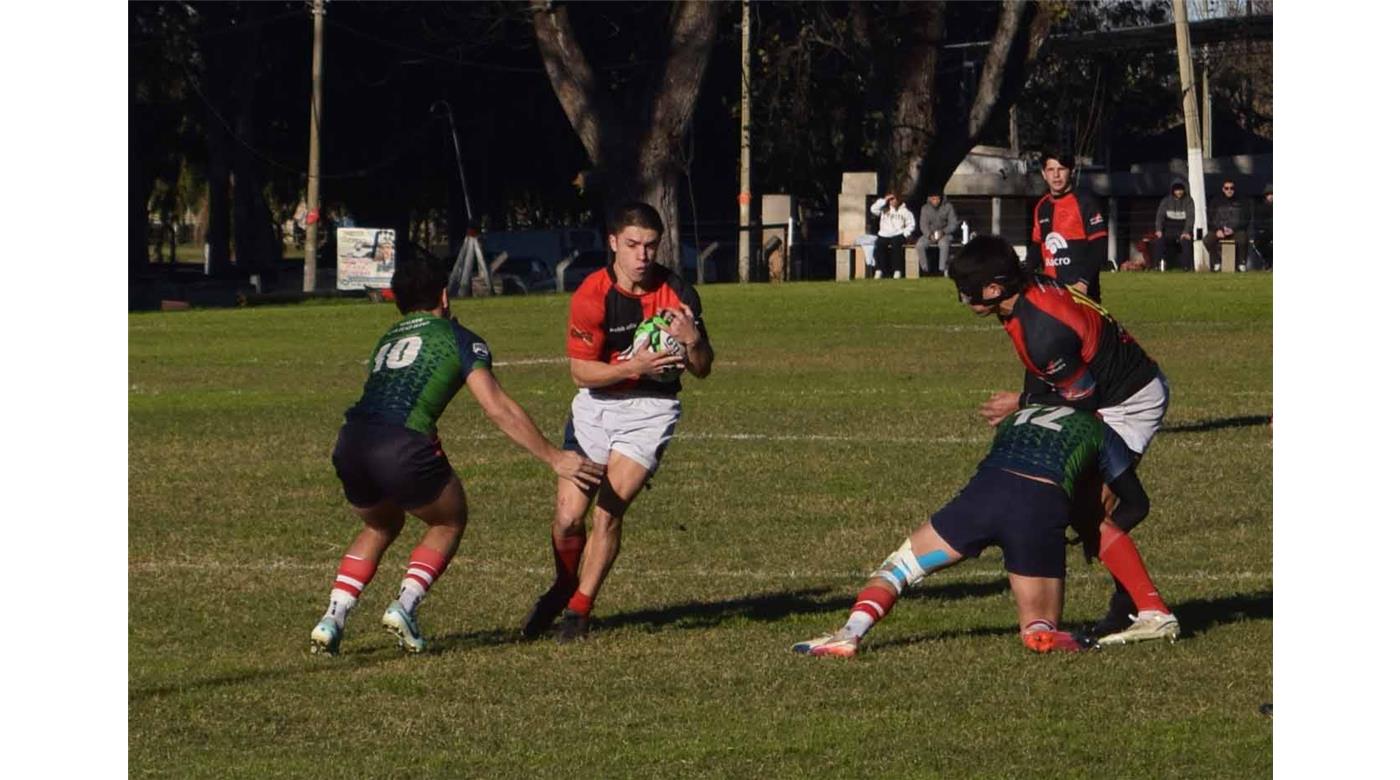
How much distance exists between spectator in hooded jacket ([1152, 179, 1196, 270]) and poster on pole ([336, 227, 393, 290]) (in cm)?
1344

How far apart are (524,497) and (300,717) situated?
23.8ft

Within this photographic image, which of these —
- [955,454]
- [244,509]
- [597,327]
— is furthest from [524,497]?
[597,327]

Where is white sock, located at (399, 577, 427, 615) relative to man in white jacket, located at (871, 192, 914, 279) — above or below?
below

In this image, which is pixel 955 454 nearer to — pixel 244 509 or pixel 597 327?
pixel 244 509

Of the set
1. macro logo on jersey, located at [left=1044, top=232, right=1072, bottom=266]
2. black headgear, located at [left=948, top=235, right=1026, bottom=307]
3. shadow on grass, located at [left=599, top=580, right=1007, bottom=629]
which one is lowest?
shadow on grass, located at [left=599, top=580, right=1007, bottom=629]

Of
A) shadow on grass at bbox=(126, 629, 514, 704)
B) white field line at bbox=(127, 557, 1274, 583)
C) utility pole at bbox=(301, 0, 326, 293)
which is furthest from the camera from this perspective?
utility pole at bbox=(301, 0, 326, 293)

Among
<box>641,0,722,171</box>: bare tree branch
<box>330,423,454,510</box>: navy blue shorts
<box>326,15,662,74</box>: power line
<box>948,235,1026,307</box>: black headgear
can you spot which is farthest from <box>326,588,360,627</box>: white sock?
<box>326,15,662,74</box>: power line

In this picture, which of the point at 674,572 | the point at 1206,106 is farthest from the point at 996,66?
the point at 674,572

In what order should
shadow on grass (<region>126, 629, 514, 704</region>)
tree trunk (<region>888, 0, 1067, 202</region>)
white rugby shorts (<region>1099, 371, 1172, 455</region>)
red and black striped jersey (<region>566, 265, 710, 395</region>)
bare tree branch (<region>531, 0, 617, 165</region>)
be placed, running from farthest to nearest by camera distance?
tree trunk (<region>888, 0, 1067, 202</region>) < bare tree branch (<region>531, 0, 617, 165</region>) < white rugby shorts (<region>1099, 371, 1172, 455</region>) < red and black striped jersey (<region>566, 265, 710, 395</region>) < shadow on grass (<region>126, 629, 514, 704</region>)

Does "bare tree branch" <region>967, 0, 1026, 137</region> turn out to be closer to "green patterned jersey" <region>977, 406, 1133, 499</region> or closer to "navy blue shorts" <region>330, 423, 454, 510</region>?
"green patterned jersey" <region>977, 406, 1133, 499</region>

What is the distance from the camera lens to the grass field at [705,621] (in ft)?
26.7

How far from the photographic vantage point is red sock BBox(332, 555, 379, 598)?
10.1 meters

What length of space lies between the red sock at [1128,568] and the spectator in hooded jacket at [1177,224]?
106ft

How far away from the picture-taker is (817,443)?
19266mm
